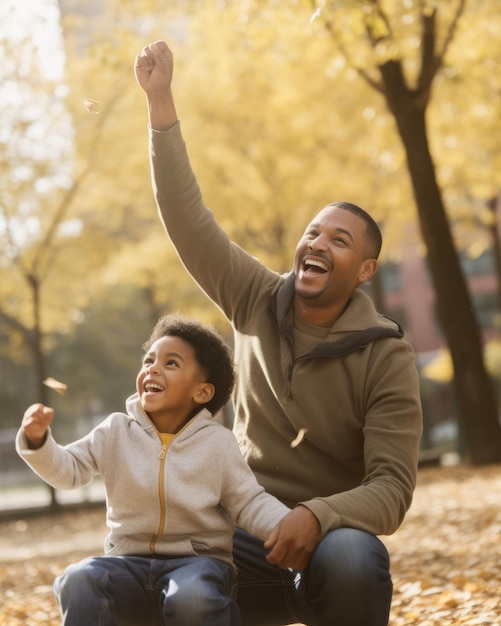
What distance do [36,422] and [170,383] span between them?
53 centimetres

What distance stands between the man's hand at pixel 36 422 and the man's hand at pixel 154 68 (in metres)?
1.28

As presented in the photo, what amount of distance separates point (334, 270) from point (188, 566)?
120 centimetres

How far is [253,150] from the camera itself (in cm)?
1733

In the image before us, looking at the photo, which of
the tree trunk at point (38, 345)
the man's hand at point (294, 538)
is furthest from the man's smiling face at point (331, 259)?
the tree trunk at point (38, 345)

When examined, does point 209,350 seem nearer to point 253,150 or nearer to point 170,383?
point 170,383

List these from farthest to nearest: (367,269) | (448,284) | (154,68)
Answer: (448,284)
(367,269)
(154,68)

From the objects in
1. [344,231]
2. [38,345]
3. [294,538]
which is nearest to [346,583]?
[294,538]

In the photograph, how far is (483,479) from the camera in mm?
11586

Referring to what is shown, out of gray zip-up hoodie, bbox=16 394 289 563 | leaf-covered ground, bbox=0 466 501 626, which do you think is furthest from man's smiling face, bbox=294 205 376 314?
leaf-covered ground, bbox=0 466 501 626

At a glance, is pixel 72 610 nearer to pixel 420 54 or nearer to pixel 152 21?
pixel 420 54

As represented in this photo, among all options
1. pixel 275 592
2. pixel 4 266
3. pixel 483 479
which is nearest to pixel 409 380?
pixel 275 592

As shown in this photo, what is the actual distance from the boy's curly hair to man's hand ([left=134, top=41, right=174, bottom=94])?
2.76ft

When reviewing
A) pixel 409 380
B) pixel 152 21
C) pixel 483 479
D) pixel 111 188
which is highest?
pixel 152 21

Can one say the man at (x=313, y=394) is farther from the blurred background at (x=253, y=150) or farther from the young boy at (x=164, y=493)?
the blurred background at (x=253, y=150)
